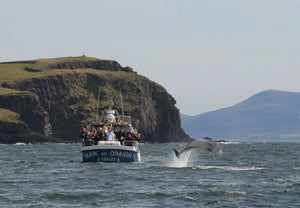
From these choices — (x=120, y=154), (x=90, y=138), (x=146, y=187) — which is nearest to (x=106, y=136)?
(x=90, y=138)

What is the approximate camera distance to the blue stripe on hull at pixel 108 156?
53.1m

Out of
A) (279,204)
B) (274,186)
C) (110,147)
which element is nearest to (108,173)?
(110,147)

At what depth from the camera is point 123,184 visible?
3850 cm

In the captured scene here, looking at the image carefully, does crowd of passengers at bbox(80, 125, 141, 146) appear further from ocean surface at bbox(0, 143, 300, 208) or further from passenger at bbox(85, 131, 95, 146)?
ocean surface at bbox(0, 143, 300, 208)

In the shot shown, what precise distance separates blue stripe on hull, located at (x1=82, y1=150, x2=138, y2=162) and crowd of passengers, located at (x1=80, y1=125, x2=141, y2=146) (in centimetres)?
136

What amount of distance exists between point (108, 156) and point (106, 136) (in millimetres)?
2118

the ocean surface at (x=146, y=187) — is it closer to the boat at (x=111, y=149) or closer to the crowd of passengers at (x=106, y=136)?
the boat at (x=111, y=149)

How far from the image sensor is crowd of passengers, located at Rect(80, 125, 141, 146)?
2143 inches

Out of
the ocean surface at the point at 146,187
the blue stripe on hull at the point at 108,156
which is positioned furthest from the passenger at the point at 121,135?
the ocean surface at the point at 146,187

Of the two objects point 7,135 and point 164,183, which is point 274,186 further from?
point 7,135

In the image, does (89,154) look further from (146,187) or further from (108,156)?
(146,187)

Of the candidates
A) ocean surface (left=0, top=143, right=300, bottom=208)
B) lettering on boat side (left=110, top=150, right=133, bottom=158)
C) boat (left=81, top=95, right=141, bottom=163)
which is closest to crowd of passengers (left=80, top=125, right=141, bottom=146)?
boat (left=81, top=95, right=141, bottom=163)

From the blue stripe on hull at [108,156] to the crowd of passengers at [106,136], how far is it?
1362 mm

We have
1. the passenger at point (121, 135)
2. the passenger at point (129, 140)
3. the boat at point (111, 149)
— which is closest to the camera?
the boat at point (111, 149)
